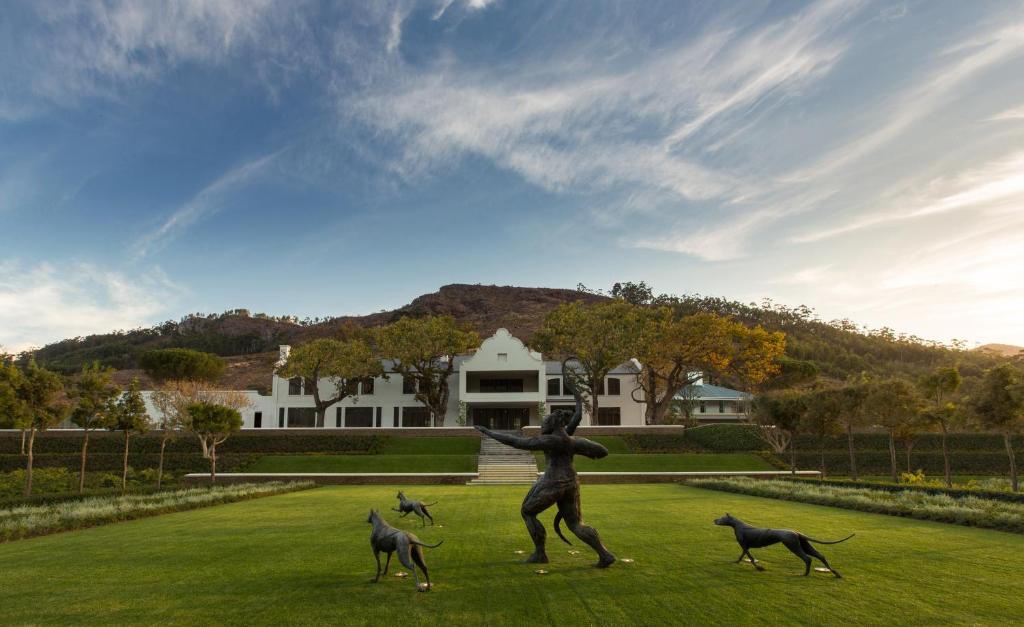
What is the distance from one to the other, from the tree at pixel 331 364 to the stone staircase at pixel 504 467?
1321 centimetres

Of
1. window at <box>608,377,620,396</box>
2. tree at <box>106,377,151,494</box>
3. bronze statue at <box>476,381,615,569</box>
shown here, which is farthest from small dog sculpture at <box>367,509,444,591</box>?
window at <box>608,377,620,396</box>

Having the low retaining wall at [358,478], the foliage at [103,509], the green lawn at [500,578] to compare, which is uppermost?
the green lawn at [500,578]

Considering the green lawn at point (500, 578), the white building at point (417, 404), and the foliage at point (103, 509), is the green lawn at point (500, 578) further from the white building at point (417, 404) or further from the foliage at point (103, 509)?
the white building at point (417, 404)

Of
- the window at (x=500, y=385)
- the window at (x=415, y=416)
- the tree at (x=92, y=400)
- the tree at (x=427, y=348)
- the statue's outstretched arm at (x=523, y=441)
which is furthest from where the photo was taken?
the window at (x=415, y=416)

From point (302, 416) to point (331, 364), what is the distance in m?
8.47

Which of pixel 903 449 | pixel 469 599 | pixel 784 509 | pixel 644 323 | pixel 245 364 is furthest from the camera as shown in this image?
pixel 245 364

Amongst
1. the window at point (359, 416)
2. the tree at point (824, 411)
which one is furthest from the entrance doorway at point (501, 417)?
the tree at point (824, 411)

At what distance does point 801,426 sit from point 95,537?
2650 centimetres

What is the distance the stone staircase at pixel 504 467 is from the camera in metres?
26.7

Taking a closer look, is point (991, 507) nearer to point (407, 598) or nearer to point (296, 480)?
point (407, 598)

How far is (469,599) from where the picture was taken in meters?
6.56

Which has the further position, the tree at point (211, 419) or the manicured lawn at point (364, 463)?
the manicured lawn at point (364, 463)

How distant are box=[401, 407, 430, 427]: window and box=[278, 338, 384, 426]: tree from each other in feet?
15.3

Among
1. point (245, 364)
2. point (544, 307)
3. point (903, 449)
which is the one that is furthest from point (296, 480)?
point (544, 307)
